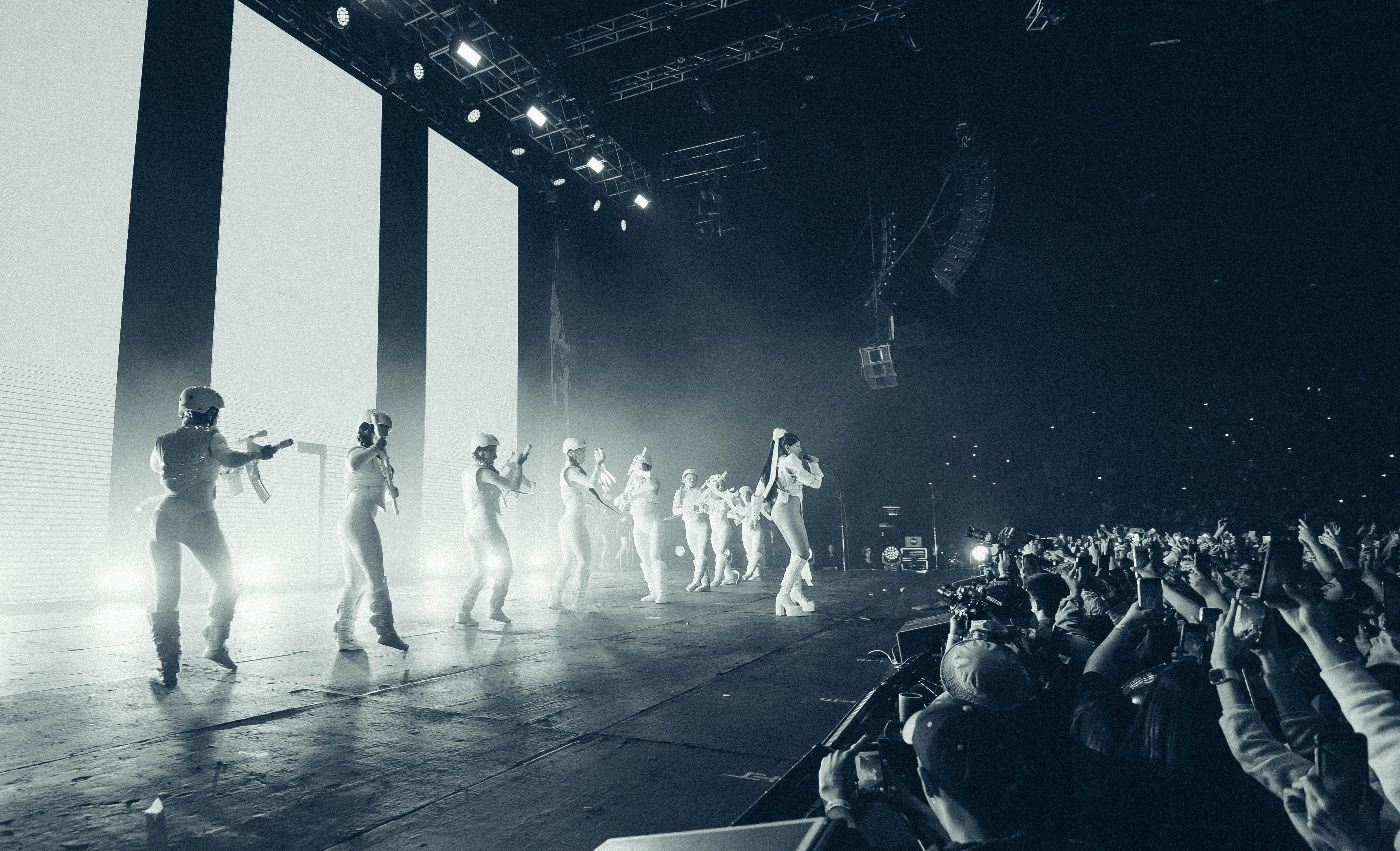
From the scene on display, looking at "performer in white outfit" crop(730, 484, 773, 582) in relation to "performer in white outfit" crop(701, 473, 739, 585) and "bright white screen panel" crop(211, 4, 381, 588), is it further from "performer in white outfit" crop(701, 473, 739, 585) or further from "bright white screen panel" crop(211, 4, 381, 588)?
"bright white screen panel" crop(211, 4, 381, 588)

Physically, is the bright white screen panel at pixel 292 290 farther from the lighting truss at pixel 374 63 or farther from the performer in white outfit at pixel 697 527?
the performer in white outfit at pixel 697 527

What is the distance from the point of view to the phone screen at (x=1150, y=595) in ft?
8.23

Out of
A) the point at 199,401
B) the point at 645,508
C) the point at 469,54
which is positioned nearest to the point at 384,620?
the point at 199,401

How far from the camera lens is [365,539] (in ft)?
16.8

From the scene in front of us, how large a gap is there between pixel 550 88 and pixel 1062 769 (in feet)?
44.4

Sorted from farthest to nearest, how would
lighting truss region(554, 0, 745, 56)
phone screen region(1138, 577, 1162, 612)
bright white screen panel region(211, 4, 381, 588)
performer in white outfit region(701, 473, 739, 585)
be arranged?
performer in white outfit region(701, 473, 739, 585) → lighting truss region(554, 0, 745, 56) → bright white screen panel region(211, 4, 381, 588) → phone screen region(1138, 577, 1162, 612)

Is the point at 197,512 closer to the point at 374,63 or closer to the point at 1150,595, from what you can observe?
the point at 1150,595

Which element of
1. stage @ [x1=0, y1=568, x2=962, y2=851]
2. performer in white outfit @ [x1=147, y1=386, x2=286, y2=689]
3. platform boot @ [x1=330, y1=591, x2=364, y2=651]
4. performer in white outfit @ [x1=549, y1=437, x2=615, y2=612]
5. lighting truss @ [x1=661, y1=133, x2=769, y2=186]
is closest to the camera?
stage @ [x1=0, y1=568, x2=962, y2=851]

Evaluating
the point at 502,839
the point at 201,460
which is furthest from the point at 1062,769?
the point at 201,460

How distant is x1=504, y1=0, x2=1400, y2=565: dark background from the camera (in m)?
11.2

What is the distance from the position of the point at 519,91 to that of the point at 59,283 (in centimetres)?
764

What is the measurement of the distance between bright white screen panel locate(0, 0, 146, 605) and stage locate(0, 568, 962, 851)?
2.29 m

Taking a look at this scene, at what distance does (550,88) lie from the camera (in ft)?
41.3

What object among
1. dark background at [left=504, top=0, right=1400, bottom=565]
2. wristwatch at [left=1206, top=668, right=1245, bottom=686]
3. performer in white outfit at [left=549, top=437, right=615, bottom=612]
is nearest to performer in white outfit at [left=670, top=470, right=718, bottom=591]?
performer in white outfit at [left=549, top=437, right=615, bottom=612]
